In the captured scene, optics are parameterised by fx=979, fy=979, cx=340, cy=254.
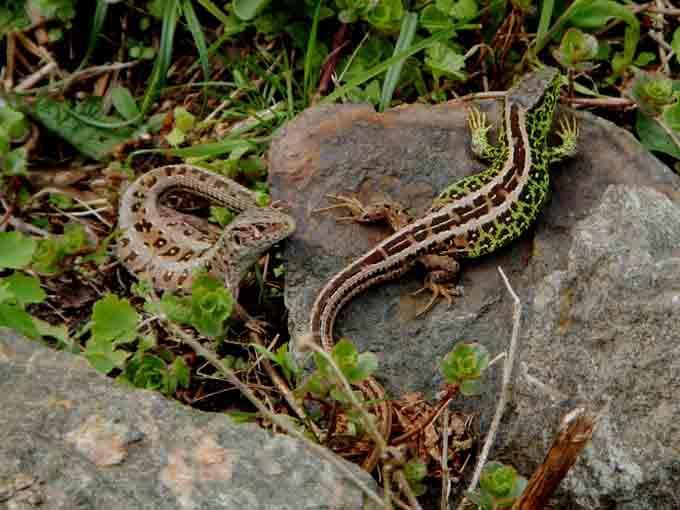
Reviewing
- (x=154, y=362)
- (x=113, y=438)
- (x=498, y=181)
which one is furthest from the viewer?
(x=498, y=181)

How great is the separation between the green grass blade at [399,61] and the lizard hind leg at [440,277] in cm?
136

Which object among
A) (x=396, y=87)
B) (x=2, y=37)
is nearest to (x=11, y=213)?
(x=2, y=37)

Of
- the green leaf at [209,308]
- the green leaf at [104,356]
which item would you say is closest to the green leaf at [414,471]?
the green leaf at [209,308]

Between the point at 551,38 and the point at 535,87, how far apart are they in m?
0.80

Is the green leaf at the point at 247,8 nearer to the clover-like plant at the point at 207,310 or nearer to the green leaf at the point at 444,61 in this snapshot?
the green leaf at the point at 444,61

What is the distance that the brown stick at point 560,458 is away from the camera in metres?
3.61

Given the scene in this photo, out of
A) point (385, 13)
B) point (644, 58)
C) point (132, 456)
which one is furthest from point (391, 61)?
point (132, 456)

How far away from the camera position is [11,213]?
6305 mm

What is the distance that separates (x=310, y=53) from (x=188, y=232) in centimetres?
145

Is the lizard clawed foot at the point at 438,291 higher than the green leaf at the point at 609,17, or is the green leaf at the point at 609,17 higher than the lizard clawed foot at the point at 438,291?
the green leaf at the point at 609,17

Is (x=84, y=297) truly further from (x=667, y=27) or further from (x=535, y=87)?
(x=667, y=27)

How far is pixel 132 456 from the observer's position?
3.66m

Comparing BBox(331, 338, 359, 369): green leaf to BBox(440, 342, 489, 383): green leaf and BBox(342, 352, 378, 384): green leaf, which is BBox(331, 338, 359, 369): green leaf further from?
BBox(440, 342, 489, 383): green leaf

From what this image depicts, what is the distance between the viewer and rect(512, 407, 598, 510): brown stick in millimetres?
3613
